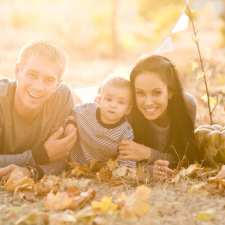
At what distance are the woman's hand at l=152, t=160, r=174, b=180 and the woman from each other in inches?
2.9

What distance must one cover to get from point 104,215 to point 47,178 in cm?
99

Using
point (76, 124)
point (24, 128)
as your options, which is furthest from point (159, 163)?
point (24, 128)

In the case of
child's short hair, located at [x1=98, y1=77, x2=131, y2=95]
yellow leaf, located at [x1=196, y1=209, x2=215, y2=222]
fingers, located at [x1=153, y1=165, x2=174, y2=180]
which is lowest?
yellow leaf, located at [x1=196, y1=209, x2=215, y2=222]

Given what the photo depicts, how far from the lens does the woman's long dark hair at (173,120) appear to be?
13.1 feet

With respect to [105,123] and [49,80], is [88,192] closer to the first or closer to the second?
[105,123]

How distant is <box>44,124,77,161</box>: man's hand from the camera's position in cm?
379

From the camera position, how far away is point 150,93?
12.8 ft

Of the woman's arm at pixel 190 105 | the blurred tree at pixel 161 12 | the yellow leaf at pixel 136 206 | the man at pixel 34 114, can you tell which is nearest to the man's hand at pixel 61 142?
the man at pixel 34 114

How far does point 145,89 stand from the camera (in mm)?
3889

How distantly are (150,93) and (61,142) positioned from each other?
0.68m

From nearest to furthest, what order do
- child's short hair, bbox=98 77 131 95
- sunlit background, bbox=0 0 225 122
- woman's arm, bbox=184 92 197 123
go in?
child's short hair, bbox=98 77 131 95 → woman's arm, bbox=184 92 197 123 → sunlit background, bbox=0 0 225 122

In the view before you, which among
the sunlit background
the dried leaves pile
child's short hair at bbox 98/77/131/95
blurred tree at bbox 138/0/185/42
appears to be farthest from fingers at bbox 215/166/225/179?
blurred tree at bbox 138/0/185/42

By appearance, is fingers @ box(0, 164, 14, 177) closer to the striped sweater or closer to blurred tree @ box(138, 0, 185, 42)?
the striped sweater

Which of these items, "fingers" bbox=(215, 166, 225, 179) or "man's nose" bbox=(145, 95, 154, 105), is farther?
"man's nose" bbox=(145, 95, 154, 105)
